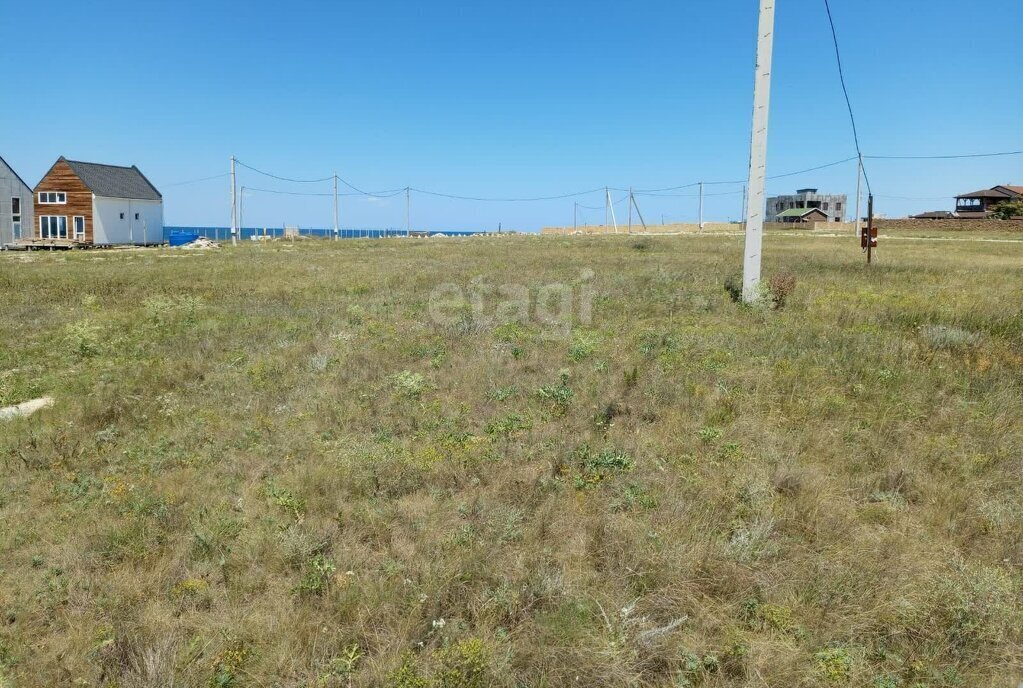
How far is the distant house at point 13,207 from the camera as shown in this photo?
47719 millimetres

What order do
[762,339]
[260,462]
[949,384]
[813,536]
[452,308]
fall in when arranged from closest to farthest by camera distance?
[813,536]
[260,462]
[949,384]
[762,339]
[452,308]

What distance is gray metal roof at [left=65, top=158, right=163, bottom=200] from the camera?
50.8 metres

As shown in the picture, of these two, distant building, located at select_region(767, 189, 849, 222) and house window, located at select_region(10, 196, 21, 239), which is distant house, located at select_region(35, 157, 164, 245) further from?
distant building, located at select_region(767, 189, 849, 222)

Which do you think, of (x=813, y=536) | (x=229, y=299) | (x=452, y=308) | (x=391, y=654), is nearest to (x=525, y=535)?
(x=391, y=654)

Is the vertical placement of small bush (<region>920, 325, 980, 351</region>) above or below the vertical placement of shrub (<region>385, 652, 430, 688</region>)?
above

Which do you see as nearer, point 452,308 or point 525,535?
point 525,535

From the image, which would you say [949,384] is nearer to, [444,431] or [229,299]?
[444,431]

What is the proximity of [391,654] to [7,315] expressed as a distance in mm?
15892

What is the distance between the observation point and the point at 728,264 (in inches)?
871

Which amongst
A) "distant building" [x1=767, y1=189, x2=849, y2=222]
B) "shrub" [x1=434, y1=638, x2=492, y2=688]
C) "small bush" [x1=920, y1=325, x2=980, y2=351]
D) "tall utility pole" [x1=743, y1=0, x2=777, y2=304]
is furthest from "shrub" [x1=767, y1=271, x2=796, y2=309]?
"distant building" [x1=767, y1=189, x2=849, y2=222]

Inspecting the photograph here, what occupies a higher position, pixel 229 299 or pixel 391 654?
pixel 229 299

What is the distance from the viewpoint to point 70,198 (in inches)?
1977

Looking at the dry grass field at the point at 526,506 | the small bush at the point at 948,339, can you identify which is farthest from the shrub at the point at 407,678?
the small bush at the point at 948,339

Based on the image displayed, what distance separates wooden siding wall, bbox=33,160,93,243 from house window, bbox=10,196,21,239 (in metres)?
1.11
